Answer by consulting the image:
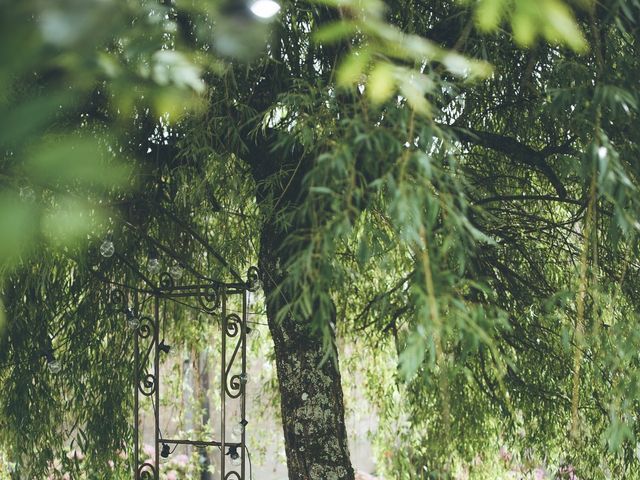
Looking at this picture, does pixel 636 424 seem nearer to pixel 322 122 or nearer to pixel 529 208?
pixel 529 208

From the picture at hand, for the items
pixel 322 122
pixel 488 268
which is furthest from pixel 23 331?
pixel 488 268

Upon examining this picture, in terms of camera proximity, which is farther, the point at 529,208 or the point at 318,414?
the point at 529,208

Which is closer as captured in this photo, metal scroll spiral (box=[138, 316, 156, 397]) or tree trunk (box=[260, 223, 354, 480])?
tree trunk (box=[260, 223, 354, 480])

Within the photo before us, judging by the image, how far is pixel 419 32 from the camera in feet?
8.85

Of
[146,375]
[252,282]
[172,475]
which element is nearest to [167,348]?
[146,375]

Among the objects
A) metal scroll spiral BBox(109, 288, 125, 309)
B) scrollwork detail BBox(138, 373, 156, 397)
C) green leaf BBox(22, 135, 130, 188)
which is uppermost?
metal scroll spiral BBox(109, 288, 125, 309)

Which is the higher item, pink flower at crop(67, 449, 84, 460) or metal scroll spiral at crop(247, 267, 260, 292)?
metal scroll spiral at crop(247, 267, 260, 292)

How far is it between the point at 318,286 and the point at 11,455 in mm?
2216

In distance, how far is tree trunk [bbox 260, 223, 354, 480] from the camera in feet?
8.93

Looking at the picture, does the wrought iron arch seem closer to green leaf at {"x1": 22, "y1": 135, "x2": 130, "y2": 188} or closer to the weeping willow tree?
the weeping willow tree

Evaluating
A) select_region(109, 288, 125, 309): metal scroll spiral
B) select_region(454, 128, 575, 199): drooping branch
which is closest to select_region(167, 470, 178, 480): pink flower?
select_region(109, 288, 125, 309): metal scroll spiral

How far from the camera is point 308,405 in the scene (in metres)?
2.75

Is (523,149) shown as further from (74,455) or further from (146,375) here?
(74,455)

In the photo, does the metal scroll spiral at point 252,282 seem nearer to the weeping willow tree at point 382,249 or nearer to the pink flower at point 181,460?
the weeping willow tree at point 382,249
